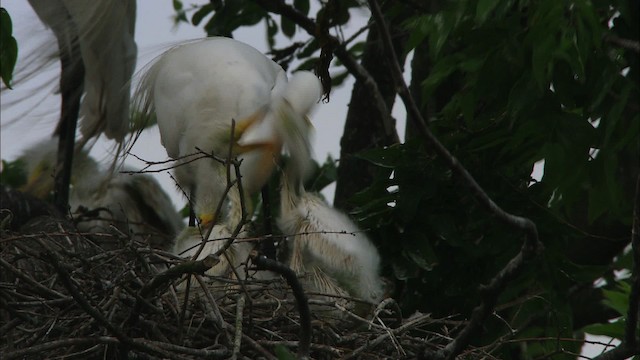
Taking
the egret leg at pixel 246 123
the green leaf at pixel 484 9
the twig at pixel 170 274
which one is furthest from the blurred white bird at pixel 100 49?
the green leaf at pixel 484 9

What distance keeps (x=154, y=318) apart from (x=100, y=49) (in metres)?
2.00

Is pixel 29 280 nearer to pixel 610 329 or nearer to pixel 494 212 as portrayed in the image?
pixel 494 212

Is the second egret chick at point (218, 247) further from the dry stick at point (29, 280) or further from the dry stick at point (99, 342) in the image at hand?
the dry stick at point (99, 342)

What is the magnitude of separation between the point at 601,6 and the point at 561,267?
0.75 meters

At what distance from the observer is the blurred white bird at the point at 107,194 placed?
4.33m

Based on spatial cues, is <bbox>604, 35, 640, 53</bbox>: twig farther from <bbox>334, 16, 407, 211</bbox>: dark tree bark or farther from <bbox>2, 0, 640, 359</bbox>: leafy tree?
<bbox>334, 16, 407, 211</bbox>: dark tree bark

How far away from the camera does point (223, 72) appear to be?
3.12 m

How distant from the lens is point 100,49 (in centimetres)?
437

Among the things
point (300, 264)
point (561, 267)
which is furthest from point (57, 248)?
point (561, 267)

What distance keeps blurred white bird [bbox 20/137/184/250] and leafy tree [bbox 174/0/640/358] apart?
0.90 metres

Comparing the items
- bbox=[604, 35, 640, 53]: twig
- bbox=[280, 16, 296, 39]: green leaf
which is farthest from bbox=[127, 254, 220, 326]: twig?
bbox=[280, 16, 296, 39]: green leaf

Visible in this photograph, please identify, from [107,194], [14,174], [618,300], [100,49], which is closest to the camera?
[618,300]

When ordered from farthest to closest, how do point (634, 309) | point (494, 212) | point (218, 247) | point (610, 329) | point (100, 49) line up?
point (100, 49)
point (610, 329)
point (218, 247)
point (634, 309)
point (494, 212)

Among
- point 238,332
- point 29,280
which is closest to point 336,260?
point 238,332
